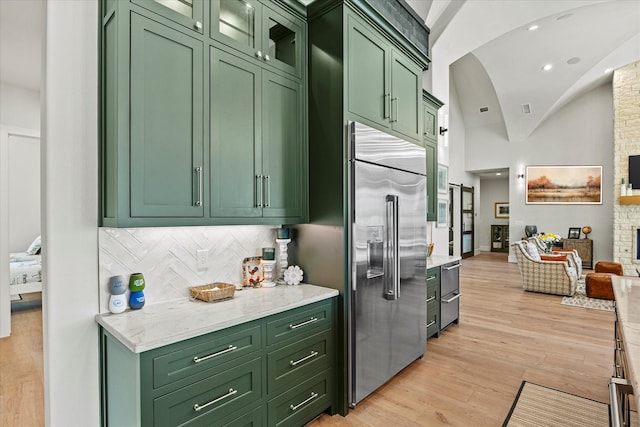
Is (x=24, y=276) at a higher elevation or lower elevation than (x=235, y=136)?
lower

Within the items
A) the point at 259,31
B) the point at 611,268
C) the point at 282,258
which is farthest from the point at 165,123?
the point at 611,268

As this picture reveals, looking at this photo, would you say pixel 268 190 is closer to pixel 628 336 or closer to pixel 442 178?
pixel 628 336

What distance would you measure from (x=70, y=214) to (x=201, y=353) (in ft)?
3.17

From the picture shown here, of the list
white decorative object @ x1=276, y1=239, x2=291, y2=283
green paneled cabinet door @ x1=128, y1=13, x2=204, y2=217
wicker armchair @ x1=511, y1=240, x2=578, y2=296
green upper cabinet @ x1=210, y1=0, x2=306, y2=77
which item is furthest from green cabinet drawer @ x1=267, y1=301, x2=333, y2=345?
wicker armchair @ x1=511, y1=240, x2=578, y2=296

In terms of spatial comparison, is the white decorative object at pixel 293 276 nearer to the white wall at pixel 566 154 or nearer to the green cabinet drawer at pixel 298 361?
the green cabinet drawer at pixel 298 361

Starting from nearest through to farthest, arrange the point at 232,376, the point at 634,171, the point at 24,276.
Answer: the point at 232,376, the point at 24,276, the point at 634,171

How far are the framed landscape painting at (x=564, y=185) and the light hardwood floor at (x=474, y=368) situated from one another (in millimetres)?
5424

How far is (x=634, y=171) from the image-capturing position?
789 centimetres

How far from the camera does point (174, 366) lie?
59.2 inches

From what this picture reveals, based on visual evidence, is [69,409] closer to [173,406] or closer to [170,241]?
[173,406]

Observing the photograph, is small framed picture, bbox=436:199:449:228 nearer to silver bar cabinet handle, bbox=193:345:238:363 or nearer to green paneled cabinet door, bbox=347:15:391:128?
green paneled cabinet door, bbox=347:15:391:128

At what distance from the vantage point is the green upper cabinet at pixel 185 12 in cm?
172

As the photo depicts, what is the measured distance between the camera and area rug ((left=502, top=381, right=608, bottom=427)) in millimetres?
2268

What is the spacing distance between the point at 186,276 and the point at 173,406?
818 millimetres
